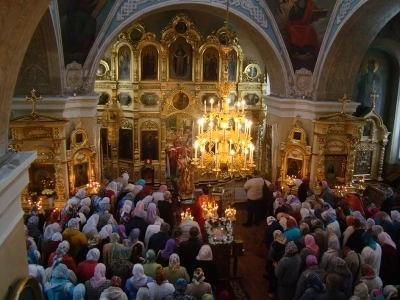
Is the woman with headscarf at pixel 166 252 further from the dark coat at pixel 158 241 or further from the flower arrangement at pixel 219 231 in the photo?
the flower arrangement at pixel 219 231

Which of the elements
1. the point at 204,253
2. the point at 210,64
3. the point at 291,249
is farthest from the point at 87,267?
the point at 210,64

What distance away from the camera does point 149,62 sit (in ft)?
46.6

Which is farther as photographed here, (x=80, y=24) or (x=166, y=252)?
(x=80, y=24)

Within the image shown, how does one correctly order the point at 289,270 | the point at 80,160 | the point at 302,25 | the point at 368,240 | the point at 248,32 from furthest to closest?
the point at 248,32
the point at 302,25
the point at 80,160
the point at 368,240
the point at 289,270

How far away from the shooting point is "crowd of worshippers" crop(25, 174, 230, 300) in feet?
16.9

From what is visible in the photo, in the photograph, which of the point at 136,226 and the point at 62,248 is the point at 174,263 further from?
the point at 136,226

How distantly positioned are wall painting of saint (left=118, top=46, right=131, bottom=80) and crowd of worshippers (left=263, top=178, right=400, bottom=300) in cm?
791

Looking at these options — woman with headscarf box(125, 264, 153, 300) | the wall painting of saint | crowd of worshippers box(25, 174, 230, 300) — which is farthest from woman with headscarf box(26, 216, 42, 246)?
the wall painting of saint

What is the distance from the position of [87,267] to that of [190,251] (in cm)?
154

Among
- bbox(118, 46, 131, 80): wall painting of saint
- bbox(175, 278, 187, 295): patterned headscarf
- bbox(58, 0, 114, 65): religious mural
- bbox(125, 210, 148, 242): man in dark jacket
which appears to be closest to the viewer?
bbox(175, 278, 187, 295): patterned headscarf

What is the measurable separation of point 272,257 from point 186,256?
159 cm

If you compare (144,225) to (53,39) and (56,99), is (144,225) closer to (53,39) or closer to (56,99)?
(56,99)

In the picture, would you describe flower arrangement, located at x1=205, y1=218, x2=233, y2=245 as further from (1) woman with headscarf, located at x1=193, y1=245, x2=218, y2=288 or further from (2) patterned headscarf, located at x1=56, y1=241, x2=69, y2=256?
(2) patterned headscarf, located at x1=56, y1=241, x2=69, y2=256

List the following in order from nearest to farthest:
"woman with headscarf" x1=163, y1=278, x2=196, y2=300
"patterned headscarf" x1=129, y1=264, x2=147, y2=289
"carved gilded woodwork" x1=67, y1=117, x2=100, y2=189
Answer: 1. "woman with headscarf" x1=163, y1=278, x2=196, y2=300
2. "patterned headscarf" x1=129, y1=264, x2=147, y2=289
3. "carved gilded woodwork" x1=67, y1=117, x2=100, y2=189
